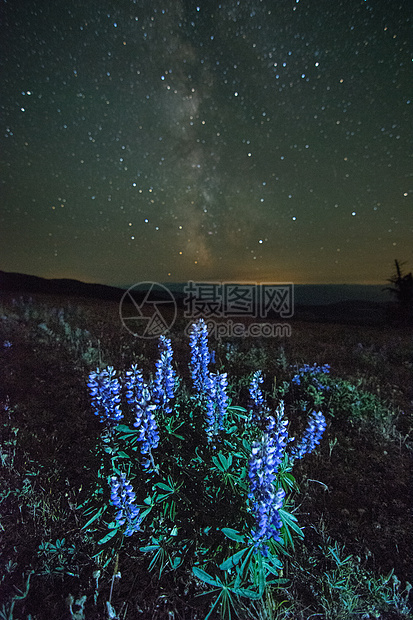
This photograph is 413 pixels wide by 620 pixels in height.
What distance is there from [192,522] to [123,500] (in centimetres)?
48

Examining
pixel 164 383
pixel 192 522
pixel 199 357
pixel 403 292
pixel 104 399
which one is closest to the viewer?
pixel 192 522

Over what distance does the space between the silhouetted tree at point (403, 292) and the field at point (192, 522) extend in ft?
53.6

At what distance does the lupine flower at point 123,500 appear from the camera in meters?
1.75

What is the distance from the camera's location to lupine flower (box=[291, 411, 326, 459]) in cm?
224

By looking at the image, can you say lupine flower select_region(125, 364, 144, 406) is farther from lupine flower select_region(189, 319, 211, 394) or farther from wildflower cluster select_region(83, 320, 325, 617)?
lupine flower select_region(189, 319, 211, 394)

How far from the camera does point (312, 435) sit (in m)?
2.30

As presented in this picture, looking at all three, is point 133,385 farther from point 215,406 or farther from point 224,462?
point 224,462

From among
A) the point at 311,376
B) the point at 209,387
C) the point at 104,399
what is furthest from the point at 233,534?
the point at 311,376

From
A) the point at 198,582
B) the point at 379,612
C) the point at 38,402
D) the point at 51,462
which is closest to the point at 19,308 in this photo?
the point at 38,402

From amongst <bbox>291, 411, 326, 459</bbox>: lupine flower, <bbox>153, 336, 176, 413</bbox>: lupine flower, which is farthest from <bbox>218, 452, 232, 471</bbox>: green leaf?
<bbox>291, 411, 326, 459</bbox>: lupine flower

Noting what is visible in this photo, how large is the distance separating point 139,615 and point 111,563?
0.41 meters

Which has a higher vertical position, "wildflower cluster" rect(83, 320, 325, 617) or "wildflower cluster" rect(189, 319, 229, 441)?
"wildflower cluster" rect(189, 319, 229, 441)

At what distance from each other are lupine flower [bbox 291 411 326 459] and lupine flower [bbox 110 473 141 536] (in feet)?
4.15

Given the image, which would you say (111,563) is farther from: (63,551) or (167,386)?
(167,386)
